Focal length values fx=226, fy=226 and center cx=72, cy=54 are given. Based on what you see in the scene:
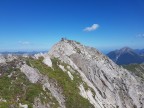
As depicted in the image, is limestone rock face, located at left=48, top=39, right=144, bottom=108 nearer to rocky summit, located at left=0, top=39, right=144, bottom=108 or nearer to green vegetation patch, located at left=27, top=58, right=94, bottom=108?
rocky summit, located at left=0, top=39, right=144, bottom=108

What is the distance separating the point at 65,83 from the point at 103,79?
22246 mm

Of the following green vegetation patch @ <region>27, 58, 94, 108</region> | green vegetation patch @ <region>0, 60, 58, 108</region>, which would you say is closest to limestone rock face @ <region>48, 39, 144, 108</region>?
green vegetation patch @ <region>27, 58, 94, 108</region>

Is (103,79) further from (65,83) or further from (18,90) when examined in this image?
(18,90)

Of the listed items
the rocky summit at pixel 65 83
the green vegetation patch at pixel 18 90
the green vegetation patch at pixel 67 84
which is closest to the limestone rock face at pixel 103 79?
the rocky summit at pixel 65 83

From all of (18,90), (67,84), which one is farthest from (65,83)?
(18,90)

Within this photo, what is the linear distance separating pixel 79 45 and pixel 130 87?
2356 centimetres

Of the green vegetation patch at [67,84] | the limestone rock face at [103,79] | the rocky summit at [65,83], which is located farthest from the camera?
the limestone rock face at [103,79]

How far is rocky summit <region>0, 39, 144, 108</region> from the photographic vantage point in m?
36.8

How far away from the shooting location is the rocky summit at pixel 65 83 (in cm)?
3675

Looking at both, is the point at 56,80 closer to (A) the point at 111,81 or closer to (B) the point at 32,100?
(B) the point at 32,100

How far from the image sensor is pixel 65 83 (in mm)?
47469

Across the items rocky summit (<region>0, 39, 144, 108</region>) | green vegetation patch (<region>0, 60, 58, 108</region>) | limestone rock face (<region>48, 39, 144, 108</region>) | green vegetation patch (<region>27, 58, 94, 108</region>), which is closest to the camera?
green vegetation patch (<region>0, 60, 58, 108</region>)

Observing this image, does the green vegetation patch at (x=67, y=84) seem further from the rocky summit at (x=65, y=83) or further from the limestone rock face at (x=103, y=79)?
the limestone rock face at (x=103, y=79)

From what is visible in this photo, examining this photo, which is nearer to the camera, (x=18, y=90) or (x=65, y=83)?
(x=18, y=90)
